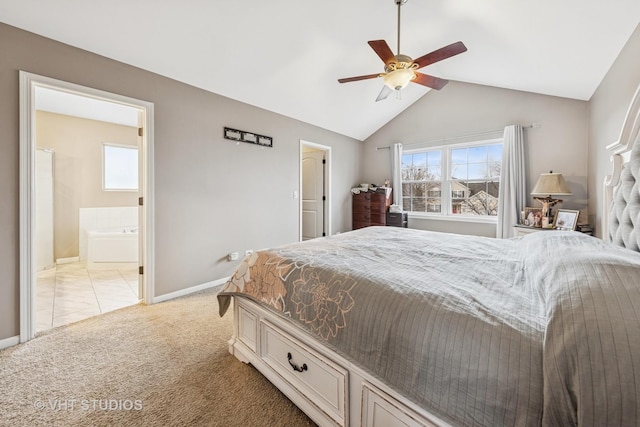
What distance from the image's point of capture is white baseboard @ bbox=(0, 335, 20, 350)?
200cm

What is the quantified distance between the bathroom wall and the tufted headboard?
6603mm

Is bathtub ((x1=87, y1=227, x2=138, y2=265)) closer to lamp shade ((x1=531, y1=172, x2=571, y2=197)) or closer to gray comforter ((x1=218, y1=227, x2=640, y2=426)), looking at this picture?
gray comforter ((x1=218, y1=227, x2=640, y2=426))

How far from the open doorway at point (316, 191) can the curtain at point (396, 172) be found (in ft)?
4.07

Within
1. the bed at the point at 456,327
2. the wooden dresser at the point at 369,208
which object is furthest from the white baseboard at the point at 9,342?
the wooden dresser at the point at 369,208

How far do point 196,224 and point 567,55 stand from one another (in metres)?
4.12

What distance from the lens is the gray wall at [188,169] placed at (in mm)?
2023

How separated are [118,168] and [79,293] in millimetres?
2734

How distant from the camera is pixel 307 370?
1.40 m

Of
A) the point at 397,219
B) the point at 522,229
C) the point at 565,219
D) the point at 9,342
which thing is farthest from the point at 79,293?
the point at 565,219

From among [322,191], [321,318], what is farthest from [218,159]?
[321,318]

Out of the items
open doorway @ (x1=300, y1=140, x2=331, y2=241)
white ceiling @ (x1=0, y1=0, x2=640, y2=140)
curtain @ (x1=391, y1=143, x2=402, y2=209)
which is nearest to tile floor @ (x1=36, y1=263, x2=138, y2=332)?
white ceiling @ (x1=0, y1=0, x2=640, y2=140)

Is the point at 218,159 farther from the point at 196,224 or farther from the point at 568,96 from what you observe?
the point at 568,96

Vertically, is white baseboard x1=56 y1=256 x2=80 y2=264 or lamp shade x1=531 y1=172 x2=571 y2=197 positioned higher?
lamp shade x1=531 y1=172 x2=571 y2=197

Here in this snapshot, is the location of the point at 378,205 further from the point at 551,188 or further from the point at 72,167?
the point at 72,167
